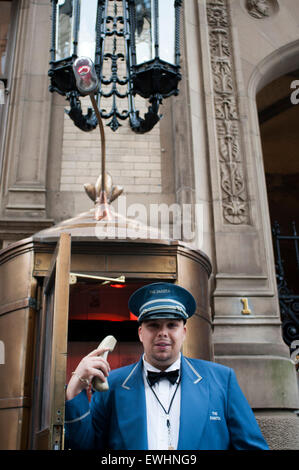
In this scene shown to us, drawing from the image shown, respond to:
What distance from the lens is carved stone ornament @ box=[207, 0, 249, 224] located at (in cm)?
714

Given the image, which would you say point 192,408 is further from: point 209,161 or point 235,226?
point 209,161

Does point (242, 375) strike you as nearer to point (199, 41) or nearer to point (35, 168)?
point (35, 168)

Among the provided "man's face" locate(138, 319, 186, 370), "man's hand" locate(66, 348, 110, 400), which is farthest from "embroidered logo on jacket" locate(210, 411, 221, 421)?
"man's hand" locate(66, 348, 110, 400)

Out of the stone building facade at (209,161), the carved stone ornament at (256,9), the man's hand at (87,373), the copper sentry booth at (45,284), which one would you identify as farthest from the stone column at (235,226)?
the man's hand at (87,373)

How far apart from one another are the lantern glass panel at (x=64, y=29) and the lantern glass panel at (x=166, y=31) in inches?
35.5

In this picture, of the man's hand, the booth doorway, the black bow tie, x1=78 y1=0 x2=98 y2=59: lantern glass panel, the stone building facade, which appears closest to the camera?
the man's hand

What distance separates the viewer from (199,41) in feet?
27.0

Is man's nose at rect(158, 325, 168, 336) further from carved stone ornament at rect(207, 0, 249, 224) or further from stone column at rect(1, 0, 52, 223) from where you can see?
carved stone ornament at rect(207, 0, 249, 224)

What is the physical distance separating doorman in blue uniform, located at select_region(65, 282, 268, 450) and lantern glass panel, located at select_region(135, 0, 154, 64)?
113 inches

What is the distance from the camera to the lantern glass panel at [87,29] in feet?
15.9

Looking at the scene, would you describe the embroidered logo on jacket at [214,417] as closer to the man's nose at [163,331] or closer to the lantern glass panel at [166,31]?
the man's nose at [163,331]

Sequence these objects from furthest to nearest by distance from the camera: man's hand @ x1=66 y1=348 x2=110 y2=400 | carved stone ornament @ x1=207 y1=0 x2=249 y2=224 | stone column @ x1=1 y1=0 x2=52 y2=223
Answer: carved stone ornament @ x1=207 y1=0 x2=249 y2=224 < stone column @ x1=1 y1=0 x2=52 y2=223 < man's hand @ x1=66 y1=348 x2=110 y2=400

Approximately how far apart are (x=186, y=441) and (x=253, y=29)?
794 cm

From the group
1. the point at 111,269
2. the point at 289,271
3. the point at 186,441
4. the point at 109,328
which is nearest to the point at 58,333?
the point at 186,441
